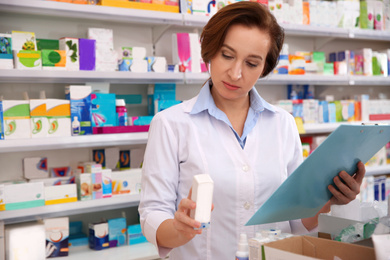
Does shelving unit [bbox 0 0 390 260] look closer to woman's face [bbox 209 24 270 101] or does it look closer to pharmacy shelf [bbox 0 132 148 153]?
pharmacy shelf [bbox 0 132 148 153]

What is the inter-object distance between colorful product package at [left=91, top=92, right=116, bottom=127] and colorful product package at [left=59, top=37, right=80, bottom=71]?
0.70ft

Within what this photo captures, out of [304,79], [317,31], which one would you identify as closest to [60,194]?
[304,79]

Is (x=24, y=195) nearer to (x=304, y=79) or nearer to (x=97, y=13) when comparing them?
(x=97, y=13)

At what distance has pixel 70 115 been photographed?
2.77 metres

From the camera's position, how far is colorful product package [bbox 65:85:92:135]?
9.10 feet

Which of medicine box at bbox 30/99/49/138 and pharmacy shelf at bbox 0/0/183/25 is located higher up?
pharmacy shelf at bbox 0/0/183/25

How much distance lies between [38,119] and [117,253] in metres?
0.99

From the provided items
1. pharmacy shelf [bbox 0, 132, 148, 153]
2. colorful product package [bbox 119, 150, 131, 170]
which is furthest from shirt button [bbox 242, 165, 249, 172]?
colorful product package [bbox 119, 150, 131, 170]

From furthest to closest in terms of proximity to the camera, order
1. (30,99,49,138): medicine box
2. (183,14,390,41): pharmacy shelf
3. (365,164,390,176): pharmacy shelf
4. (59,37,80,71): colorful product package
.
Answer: (365,164,390,176): pharmacy shelf
(183,14,390,41): pharmacy shelf
(59,37,80,71): colorful product package
(30,99,49,138): medicine box

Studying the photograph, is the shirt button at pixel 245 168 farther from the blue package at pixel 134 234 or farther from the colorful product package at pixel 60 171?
the colorful product package at pixel 60 171

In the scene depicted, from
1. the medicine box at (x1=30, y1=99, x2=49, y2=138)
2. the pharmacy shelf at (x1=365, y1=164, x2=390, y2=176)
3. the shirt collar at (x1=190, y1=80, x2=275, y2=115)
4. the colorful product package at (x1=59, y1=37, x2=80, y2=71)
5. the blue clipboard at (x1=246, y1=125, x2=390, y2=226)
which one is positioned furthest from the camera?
the pharmacy shelf at (x1=365, y1=164, x2=390, y2=176)

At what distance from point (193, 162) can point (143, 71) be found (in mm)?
1725

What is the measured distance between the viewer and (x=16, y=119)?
261 cm

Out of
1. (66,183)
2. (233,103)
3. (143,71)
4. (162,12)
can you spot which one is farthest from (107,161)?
(233,103)
